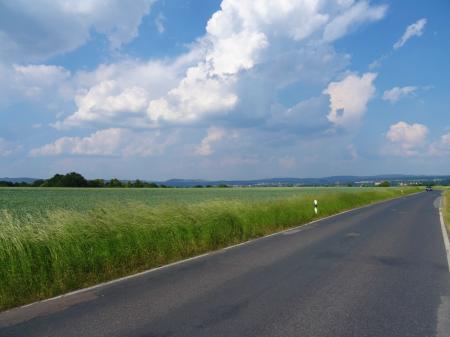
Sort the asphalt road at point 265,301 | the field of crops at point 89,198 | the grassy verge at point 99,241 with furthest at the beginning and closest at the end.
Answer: the field of crops at point 89,198, the grassy verge at point 99,241, the asphalt road at point 265,301

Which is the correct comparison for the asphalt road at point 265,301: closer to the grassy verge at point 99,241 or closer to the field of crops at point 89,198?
the grassy verge at point 99,241

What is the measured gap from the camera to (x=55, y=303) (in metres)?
6.16

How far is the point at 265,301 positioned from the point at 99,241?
4540mm

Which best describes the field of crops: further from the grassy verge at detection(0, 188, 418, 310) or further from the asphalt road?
the asphalt road

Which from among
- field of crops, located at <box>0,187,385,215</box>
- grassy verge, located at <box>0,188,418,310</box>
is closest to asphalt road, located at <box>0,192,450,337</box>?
grassy verge, located at <box>0,188,418,310</box>

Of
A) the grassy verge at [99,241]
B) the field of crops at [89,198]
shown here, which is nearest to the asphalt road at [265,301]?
the grassy verge at [99,241]

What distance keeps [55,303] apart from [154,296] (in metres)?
1.54

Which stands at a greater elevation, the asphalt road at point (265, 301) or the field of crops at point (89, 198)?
the field of crops at point (89, 198)

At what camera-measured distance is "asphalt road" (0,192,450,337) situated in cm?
493

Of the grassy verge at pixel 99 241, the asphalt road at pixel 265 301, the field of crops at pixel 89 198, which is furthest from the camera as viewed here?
the field of crops at pixel 89 198

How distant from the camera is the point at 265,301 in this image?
6016 mm

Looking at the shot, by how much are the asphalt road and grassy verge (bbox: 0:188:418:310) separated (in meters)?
0.77

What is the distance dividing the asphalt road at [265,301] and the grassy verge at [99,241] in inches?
30.5

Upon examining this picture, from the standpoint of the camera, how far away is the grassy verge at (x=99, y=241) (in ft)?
22.9
